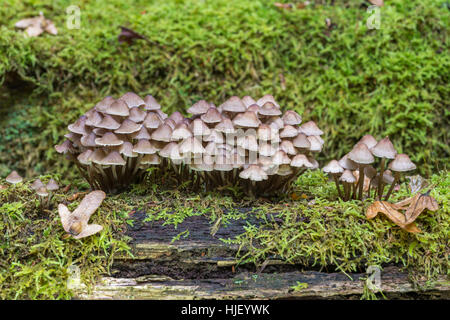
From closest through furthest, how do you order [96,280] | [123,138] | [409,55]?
[96,280], [123,138], [409,55]

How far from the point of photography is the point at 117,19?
158 inches

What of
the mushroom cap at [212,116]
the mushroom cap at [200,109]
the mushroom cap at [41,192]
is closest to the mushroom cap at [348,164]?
the mushroom cap at [212,116]

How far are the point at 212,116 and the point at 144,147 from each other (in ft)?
1.62

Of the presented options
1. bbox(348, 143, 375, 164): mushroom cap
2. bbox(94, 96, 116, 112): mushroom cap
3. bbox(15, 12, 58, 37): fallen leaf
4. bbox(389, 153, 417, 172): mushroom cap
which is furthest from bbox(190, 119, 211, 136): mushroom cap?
bbox(15, 12, 58, 37): fallen leaf

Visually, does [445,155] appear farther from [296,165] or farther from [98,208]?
[98,208]

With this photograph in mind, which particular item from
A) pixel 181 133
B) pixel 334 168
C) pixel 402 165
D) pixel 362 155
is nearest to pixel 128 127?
pixel 181 133

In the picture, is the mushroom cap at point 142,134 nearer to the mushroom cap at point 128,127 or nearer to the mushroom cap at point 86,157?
the mushroom cap at point 128,127

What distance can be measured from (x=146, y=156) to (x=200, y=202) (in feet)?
1.60

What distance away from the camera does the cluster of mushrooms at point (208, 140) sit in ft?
8.32

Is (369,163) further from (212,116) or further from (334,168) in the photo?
(212,116)

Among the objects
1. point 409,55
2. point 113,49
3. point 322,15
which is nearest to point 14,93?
point 113,49

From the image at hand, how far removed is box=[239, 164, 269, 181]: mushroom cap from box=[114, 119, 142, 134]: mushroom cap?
759 mm

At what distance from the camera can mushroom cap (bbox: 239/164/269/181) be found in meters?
2.45

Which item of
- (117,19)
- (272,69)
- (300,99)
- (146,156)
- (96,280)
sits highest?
(117,19)
